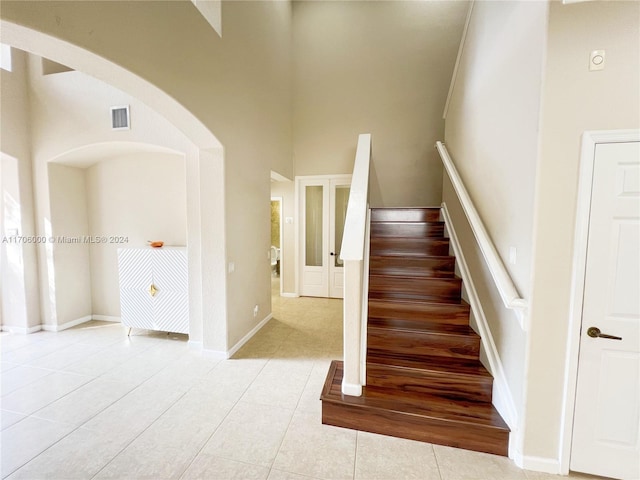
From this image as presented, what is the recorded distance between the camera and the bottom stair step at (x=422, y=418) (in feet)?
5.94

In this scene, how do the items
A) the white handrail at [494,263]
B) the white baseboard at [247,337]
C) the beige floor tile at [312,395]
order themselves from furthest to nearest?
the white baseboard at [247,337] < the beige floor tile at [312,395] < the white handrail at [494,263]

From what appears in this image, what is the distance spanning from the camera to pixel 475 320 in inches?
92.4

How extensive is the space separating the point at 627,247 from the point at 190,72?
3.38 m

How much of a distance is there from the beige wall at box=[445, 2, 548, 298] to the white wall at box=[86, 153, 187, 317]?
11.9 feet

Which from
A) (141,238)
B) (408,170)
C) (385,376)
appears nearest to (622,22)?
(385,376)

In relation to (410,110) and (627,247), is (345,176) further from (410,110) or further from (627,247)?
(627,247)

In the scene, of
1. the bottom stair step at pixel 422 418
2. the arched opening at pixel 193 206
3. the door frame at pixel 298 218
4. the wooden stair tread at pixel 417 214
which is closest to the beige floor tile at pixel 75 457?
the arched opening at pixel 193 206

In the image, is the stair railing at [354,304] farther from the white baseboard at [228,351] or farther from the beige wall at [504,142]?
the white baseboard at [228,351]

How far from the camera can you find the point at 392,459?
5.77 feet

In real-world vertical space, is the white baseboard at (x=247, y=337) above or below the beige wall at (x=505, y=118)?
below

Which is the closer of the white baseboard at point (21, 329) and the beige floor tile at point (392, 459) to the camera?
the beige floor tile at point (392, 459)

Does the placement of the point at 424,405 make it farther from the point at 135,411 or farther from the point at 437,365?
the point at 135,411

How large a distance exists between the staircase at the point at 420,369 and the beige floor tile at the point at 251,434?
1.24ft

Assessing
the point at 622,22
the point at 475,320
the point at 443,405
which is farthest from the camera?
the point at 475,320
